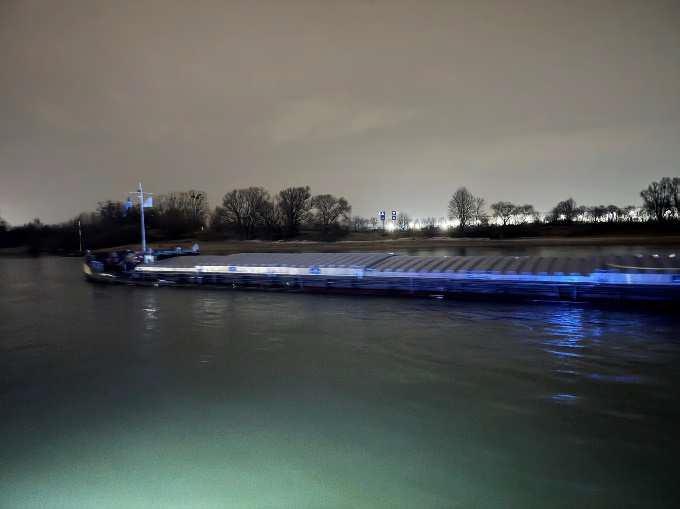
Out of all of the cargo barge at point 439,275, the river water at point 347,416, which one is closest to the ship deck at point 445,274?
the cargo barge at point 439,275

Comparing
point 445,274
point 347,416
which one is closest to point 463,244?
point 445,274

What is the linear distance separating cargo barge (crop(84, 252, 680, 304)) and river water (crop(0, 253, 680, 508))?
2.50 meters

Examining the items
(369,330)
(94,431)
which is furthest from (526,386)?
(94,431)

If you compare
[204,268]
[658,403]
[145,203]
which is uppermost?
[145,203]

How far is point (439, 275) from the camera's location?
13.9 meters

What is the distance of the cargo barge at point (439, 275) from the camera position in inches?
448

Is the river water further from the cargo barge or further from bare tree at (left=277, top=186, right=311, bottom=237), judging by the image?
bare tree at (left=277, top=186, right=311, bottom=237)

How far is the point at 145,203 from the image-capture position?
20.5 metres

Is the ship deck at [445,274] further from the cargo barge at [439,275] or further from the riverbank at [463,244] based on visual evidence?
the riverbank at [463,244]

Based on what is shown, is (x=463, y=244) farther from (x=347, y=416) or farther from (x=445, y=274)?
(x=347, y=416)

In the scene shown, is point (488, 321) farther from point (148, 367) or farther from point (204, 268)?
point (204, 268)

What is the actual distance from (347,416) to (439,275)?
32.3ft

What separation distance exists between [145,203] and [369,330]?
16.2m

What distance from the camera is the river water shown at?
133 inches
